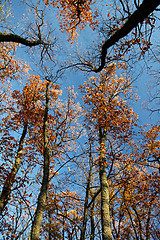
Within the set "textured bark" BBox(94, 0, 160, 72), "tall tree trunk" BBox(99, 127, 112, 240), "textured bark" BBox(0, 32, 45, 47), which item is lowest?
"tall tree trunk" BBox(99, 127, 112, 240)

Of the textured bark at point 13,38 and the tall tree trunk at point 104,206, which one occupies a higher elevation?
the textured bark at point 13,38

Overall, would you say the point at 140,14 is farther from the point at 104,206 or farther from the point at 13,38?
the point at 104,206

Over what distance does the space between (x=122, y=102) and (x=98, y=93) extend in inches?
73.4

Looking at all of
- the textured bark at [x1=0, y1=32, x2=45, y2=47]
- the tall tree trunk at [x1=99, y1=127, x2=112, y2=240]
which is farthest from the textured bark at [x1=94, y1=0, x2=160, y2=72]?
the tall tree trunk at [x1=99, y1=127, x2=112, y2=240]

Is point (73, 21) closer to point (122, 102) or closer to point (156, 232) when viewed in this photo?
point (122, 102)

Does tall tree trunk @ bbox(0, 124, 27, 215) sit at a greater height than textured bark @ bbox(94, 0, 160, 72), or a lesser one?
lesser

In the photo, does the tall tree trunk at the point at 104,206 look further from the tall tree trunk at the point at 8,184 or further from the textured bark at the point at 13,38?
the textured bark at the point at 13,38

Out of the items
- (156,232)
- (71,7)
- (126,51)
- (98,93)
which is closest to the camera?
(126,51)

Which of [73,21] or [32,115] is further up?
[73,21]

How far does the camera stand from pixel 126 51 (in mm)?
4512

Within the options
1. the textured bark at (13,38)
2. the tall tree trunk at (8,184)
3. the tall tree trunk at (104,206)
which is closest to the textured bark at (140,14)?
the textured bark at (13,38)

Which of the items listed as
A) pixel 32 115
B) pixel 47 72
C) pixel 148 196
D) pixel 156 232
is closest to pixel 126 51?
pixel 47 72

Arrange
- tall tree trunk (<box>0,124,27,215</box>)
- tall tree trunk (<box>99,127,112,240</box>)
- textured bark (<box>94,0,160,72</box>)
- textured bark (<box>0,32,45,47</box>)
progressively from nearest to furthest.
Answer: textured bark (<box>94,0,160,72</box>)
textured bark (<box>0,32,45,47</box>)
tall tree trunk (<box>99,127,112,240</box>)
tall tree trunk (<box>0,124,27,215</box>)

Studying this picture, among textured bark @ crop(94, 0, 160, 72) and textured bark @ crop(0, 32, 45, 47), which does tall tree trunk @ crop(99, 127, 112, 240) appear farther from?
textured bark @ crop(0, 32, 45, 47)
